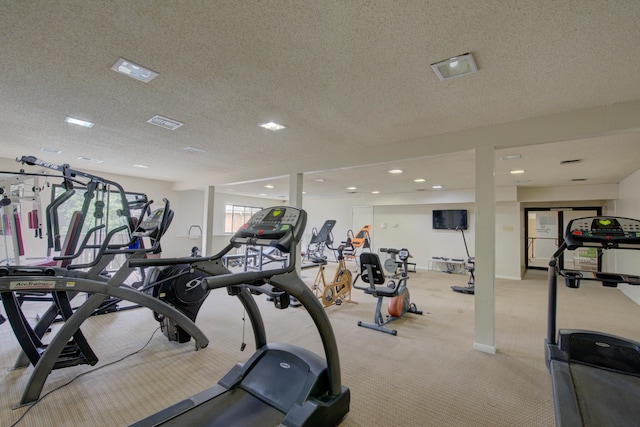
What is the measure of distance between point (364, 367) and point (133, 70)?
3.16 m

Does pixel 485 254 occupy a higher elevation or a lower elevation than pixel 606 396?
higher

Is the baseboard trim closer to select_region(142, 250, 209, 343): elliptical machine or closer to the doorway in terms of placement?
select_region(142, 250, 209, 343): elliptical machine

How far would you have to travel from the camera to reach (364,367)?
2.66 metres

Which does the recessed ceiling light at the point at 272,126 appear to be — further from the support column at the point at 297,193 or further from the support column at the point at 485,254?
the support column at the point at 485,254

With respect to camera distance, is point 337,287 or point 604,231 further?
point 337,287

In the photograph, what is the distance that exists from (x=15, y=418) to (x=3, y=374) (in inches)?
33.7

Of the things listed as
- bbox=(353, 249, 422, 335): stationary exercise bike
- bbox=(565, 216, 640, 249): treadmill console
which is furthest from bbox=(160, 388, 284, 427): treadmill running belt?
bbox=(565, 216, 640, 249): treadmill console

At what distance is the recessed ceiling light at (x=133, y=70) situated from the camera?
2092 mm

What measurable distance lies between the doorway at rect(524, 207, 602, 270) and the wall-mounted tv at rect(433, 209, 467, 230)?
208cm

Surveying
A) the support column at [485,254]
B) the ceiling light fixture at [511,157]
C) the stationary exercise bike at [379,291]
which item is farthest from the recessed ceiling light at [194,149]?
the ceiling light fixture at [511,157]

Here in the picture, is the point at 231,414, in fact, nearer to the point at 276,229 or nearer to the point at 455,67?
the point at 276,229

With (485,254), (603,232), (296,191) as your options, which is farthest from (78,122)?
(603,232)

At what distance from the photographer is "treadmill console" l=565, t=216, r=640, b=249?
7.36 feet

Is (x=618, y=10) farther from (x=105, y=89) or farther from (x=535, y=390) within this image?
(x=105, y=89)
